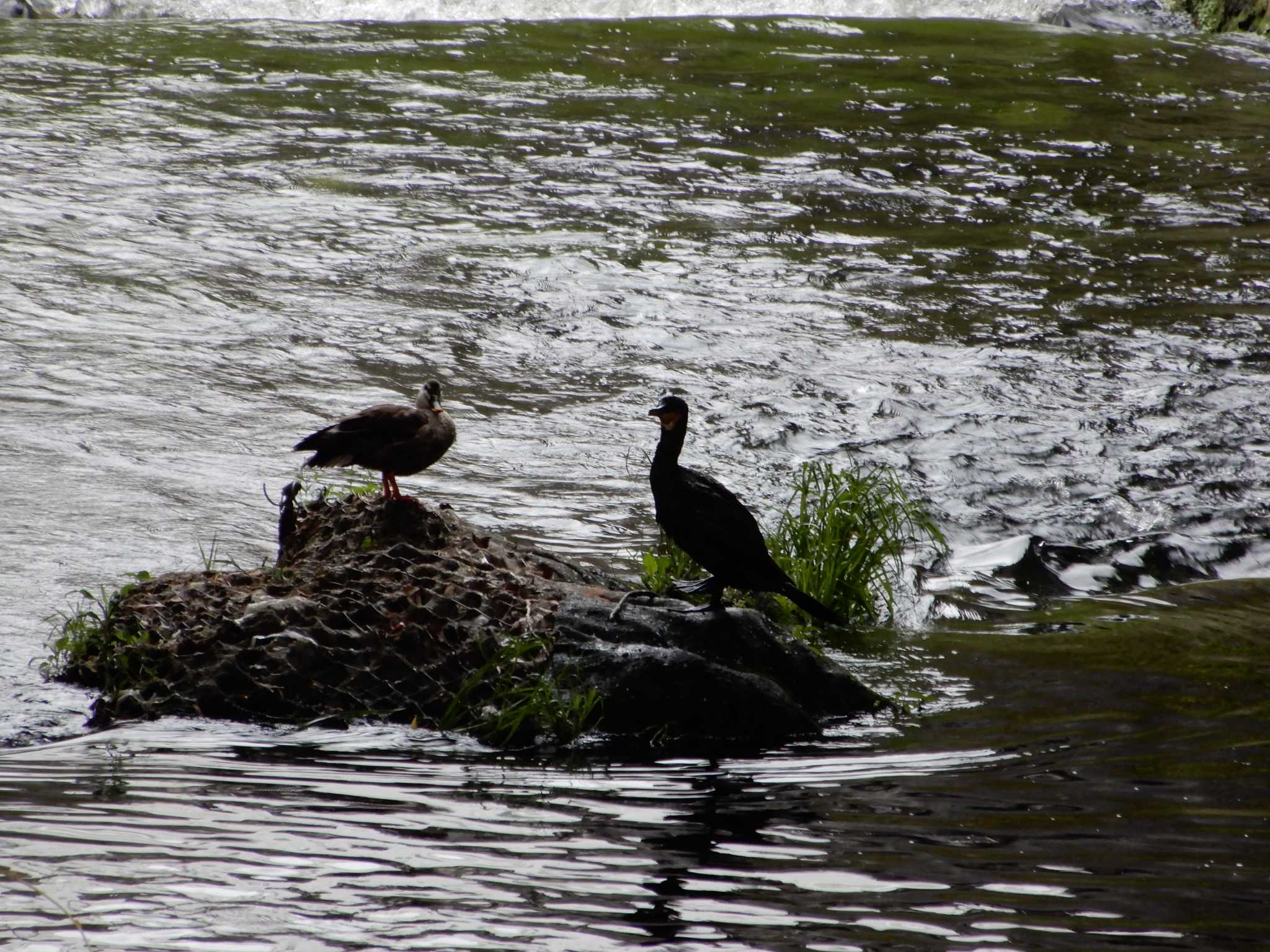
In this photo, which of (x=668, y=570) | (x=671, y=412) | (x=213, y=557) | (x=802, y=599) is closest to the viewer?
(x=671, y=412)

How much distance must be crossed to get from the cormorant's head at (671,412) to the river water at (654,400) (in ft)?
4.90

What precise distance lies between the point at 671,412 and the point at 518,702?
1.44 metres

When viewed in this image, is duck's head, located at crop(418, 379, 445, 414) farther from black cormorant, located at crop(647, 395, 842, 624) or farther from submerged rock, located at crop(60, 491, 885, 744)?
black cormorant, located at crop(647, 395, 842, 624)

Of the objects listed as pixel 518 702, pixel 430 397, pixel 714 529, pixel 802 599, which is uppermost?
pixel 430 397

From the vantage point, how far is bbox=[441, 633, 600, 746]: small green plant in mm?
5992

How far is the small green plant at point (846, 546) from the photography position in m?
8.00

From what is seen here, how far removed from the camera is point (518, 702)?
607 cm

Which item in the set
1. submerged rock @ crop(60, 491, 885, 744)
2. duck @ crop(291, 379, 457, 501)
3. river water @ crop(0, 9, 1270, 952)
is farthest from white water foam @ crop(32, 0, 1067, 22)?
submerged rock @ crop(60, 491, 885, 744)

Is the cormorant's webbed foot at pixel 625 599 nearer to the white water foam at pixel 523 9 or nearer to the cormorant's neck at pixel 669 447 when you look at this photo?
→ the cormorant's neck at pixel 669 447

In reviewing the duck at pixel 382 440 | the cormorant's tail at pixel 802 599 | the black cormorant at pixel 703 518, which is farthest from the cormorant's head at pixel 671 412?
the duck at pixel 382 440

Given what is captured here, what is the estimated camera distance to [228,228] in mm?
15461

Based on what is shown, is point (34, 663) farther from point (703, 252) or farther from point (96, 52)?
point (96, 52)

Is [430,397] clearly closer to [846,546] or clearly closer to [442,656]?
[442,656]

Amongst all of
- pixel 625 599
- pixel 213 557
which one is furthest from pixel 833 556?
pixel 213 557
